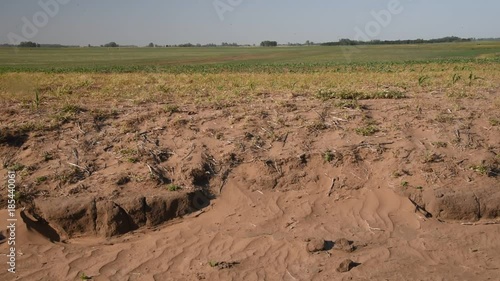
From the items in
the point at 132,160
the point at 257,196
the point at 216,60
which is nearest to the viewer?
the point at 257,196

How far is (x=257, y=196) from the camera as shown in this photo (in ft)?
19.8

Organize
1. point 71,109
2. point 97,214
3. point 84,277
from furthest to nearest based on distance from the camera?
point 71,109 < point 97,214 < point 84,277

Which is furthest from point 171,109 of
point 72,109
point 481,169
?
point 481,169

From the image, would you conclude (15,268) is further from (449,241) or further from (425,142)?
(425,142)

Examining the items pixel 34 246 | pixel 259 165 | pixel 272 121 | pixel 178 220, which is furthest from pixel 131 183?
pixel 272 121

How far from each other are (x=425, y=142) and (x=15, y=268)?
18.3 ft

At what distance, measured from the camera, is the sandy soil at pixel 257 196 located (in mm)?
4988

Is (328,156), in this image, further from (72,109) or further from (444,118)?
(72,109)

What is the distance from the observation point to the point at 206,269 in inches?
192

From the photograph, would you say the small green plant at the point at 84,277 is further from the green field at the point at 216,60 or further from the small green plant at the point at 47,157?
the green field at the point at 216,60

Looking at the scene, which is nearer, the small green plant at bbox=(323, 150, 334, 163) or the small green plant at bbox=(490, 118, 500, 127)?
the small green plant at bbox=(323, 150, 334, 163)

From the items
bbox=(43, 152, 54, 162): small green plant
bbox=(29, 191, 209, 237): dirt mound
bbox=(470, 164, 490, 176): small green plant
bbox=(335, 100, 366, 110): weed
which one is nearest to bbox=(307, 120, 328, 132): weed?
bbox=(335, 100, 366, 110): weed

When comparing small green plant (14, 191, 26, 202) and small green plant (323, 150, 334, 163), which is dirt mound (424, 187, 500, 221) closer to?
small green plant (323, 150, 334, 163)

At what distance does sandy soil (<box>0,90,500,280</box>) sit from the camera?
16.4 ft
